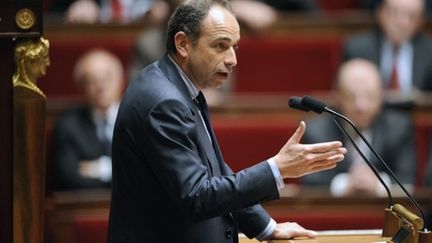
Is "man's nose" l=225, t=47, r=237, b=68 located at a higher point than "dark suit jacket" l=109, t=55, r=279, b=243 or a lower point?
higher

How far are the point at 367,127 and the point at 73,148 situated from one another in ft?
2.41

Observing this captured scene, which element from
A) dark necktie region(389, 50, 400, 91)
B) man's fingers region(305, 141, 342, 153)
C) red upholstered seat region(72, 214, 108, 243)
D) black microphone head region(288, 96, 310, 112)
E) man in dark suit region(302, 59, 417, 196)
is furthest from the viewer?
dark necktie region(389, 50, 400, 91)

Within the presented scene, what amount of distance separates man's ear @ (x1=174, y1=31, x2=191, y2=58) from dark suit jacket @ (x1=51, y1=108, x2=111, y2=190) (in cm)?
115

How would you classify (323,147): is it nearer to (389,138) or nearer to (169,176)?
(169,176)

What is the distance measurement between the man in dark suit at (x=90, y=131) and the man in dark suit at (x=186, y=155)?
1102 millimetres

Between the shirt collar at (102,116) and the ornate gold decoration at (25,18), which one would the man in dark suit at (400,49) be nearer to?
the shirt collar at (102,116)

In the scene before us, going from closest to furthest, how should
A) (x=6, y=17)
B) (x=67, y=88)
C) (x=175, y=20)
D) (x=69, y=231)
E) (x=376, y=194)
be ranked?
(x=6, y=17)
(x=175, y=20)
(x=69, y=231)
(x=376, y=194)
(x=67, y=88)

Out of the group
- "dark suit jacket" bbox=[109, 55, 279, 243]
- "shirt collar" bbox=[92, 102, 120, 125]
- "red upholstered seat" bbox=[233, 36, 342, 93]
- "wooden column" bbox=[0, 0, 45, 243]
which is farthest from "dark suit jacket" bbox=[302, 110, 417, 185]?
"wooden column" bbox=[0, 0, 45, 243]

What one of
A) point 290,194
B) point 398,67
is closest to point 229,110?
point 290,194

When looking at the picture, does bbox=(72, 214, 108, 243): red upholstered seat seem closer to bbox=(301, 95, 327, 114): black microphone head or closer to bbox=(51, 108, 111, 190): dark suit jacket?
bbox=(51, 108, 111, 190): dark suit jacket

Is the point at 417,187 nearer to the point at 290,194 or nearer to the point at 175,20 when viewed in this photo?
the point at 290,194

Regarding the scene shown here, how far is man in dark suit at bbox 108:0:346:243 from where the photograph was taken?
1331 millimetres

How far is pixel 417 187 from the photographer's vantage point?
2611 millimetres

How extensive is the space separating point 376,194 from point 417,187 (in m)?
0.23
